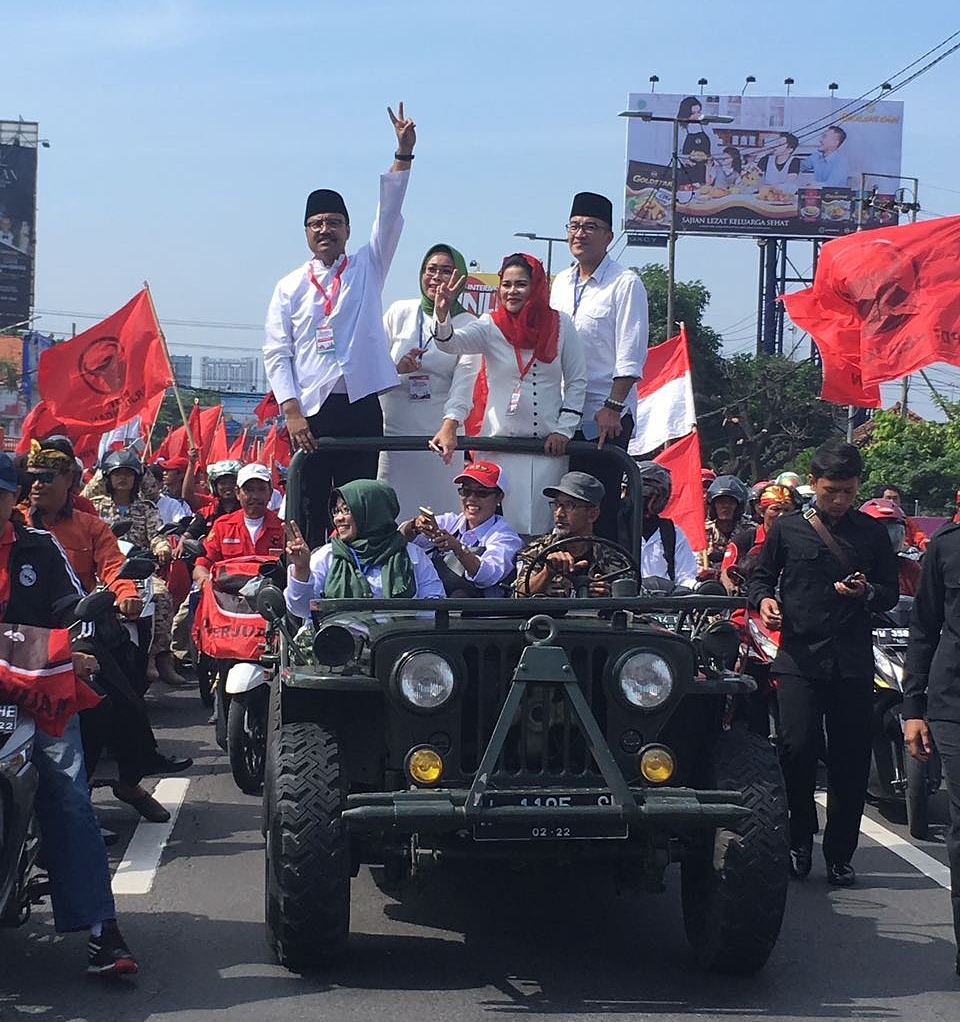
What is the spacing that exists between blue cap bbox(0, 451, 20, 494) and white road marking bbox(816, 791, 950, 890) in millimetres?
4279

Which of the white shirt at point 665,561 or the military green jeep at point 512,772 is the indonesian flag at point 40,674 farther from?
the white shirt at point 665,561

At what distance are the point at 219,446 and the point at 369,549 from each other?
1439cm

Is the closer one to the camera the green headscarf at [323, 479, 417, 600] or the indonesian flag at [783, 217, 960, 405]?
the green headscarf at [323, 479, 417, 600]

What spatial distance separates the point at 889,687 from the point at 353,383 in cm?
317

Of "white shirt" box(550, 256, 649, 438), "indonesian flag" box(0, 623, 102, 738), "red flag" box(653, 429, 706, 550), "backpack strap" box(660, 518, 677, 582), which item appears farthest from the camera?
"red flag" box(653, 429, 706, 550)

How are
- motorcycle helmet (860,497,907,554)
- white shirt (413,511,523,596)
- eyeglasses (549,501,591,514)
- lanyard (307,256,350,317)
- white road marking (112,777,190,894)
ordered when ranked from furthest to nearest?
motorcycle helmet (860,497,907,554) < lanyard (307,256,350,317) < white shirt (413,511,523,596) < eyeglasses (549,501,591,514) < white road marking (112,777,190,894)

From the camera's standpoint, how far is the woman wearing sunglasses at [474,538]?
7590 millimetres

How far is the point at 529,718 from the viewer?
557 cm

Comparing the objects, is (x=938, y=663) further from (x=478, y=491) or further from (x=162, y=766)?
(x=162, y=766)

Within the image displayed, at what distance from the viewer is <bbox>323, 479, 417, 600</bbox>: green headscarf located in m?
6.94

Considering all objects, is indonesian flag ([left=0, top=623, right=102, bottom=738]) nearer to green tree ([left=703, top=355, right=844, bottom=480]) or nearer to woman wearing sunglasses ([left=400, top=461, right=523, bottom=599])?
woman wearing sunglasses ([left=400, top=461, right=523, bottom=599])

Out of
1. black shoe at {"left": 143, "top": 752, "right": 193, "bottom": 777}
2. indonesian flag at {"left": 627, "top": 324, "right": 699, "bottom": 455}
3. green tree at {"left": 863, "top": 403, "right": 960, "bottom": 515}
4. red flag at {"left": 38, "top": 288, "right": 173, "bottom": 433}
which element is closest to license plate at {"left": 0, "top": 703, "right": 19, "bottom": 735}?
black shoe at {"left": 143, "top": 752, "right": 193, "bottom": 777}

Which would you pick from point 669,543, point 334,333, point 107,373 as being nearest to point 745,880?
point 669,543

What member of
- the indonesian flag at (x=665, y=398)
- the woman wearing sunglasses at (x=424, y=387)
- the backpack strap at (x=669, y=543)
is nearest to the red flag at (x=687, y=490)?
the indonesian flag at (x=665, y=398)
